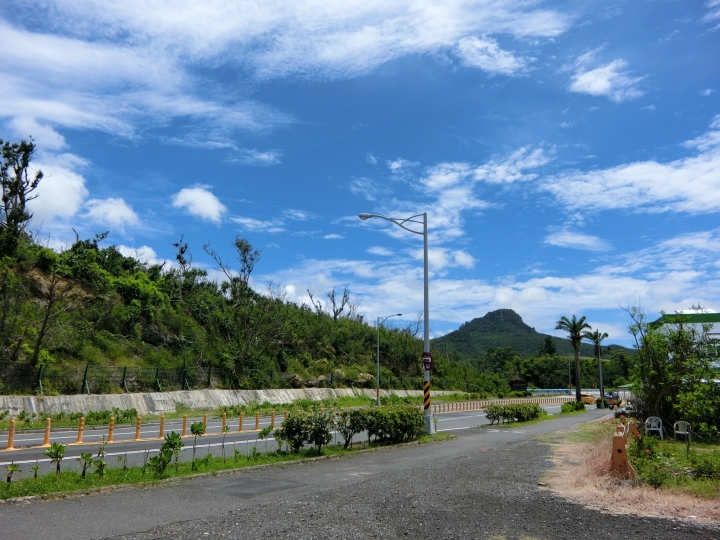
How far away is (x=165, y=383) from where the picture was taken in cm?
3419

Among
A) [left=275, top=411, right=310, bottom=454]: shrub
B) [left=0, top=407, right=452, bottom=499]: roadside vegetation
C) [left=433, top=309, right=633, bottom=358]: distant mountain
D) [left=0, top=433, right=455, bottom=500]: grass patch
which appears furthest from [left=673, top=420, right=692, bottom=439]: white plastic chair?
[left=433, top=309, right=633, bottom=358]: distant mountain

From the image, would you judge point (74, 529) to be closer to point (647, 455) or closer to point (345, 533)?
point (345, 533)

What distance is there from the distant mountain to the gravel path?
135896mm

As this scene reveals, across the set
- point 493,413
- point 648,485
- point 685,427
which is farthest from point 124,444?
point 493,413

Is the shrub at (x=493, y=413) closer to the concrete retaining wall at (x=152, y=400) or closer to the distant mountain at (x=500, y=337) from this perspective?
the concrete retaining wall at (x=152, y=400)

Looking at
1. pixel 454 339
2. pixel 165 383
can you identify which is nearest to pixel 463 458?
pixel 165 383

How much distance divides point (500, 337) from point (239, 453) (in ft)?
533

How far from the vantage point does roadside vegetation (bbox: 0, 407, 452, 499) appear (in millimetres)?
9539

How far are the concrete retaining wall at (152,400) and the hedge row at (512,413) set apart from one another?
→ 17.0 m

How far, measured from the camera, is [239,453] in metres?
14.3

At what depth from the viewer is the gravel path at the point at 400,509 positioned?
23.1 ft

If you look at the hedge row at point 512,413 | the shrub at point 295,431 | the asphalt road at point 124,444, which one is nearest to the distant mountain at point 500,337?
the hedge row at point 512,413

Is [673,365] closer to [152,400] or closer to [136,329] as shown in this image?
[152,400]

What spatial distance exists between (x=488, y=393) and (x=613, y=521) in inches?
2699
